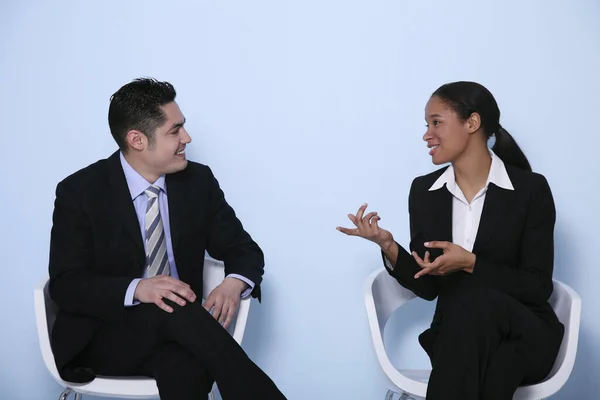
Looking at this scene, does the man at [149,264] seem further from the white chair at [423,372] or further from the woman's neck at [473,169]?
the woman's neck at [473,169]

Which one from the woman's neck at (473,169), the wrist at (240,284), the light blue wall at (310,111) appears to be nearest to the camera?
the wrist at (240,284)

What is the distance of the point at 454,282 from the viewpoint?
2.79m

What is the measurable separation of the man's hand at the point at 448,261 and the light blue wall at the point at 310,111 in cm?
85

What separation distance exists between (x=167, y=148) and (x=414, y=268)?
3.10 feet

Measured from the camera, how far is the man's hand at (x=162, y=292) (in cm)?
249

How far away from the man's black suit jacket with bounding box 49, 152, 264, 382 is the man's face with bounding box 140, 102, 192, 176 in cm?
9

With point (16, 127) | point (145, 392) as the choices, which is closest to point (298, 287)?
point (145, 392)

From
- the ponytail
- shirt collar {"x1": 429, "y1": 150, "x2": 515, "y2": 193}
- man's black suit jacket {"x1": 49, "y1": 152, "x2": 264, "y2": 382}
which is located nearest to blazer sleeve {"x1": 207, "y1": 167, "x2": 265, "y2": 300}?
man's black suit jacket {"x1": 49, "y1": 152, "x2": 264, "y2": 382}

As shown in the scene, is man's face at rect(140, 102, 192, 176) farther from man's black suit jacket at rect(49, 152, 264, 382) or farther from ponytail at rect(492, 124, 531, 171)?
ponytail at rect(492, 124, 531, 171)

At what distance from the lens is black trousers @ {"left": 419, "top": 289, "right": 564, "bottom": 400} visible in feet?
7.58

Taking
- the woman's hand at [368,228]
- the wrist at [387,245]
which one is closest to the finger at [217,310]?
the woman's hand at [368,228]

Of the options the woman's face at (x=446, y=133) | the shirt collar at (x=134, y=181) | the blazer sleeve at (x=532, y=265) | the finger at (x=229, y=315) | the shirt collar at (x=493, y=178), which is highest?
the woman's face at (x=446, y=133)

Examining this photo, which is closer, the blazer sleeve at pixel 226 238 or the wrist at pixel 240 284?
the wrist at pixel 240 284

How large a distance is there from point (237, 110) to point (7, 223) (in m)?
1.14
